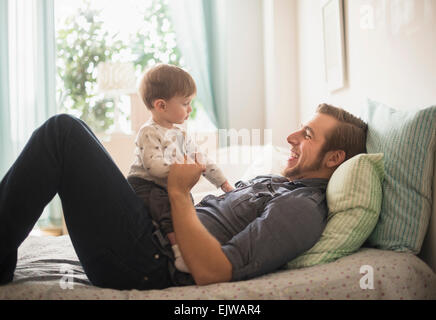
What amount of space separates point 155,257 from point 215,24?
2957 millimetres

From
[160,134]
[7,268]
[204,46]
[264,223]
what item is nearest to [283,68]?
[204,46]

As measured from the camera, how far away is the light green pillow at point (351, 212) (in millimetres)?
1111

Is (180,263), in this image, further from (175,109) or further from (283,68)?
(283,68)

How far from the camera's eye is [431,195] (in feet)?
3.65

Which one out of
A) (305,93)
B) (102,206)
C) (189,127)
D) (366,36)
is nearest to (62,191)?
(102,206)

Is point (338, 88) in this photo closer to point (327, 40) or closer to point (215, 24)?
point (327, 40)

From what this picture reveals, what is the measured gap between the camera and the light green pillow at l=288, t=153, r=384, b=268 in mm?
1111

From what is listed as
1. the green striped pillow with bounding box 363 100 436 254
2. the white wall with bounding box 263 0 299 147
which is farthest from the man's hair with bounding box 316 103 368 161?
the white wall with bounding box 263 0 299 147

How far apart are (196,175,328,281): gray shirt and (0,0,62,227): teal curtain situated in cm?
262

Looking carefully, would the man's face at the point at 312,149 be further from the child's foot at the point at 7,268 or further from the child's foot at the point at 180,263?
the child's foot at the point at 7,268

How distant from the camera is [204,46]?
3.58 meters

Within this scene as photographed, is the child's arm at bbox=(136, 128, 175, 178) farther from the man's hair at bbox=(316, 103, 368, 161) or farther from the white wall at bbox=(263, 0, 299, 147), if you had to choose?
the white wall at bbox=(263, 0, 299, 147)

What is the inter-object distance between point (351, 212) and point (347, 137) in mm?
333

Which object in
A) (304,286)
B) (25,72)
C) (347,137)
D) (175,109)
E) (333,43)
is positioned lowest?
(304,286)
